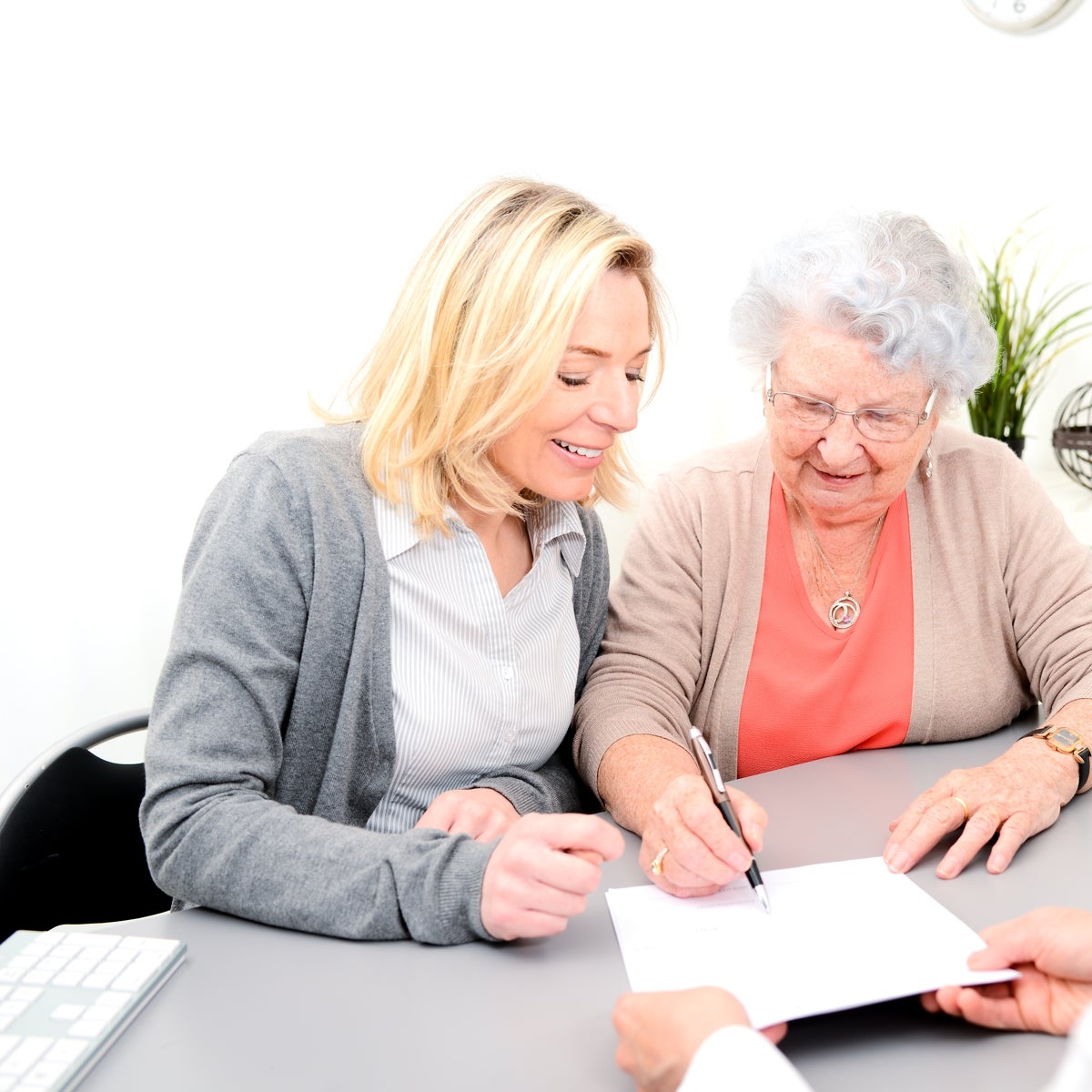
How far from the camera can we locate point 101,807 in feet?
4.54

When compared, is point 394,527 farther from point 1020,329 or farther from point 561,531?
point 1020,329

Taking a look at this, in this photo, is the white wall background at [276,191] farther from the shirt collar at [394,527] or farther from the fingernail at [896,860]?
the fingernail at [896,860]

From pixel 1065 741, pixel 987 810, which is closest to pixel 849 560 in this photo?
pixel 1065 741

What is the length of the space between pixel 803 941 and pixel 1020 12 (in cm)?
243

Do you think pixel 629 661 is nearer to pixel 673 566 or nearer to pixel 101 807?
pixel 673 566

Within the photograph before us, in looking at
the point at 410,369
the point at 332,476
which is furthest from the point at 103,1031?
the point at 410,369

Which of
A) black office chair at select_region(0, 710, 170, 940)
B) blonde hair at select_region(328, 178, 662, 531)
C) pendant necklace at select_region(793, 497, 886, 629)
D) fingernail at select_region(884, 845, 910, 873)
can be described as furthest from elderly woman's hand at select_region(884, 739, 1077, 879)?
black office chair at select_region(0, 710, 170, 940)

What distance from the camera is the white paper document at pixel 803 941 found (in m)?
0.83

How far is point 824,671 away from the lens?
1568mm

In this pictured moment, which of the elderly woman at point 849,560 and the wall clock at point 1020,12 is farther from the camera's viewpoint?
the wall clock at point 1020,12

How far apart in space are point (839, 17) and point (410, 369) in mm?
1970

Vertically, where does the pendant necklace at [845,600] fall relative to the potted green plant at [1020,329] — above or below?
below

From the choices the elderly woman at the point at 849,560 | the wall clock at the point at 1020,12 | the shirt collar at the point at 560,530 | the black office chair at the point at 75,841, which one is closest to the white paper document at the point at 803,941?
the elderly woman at the point at 849,560

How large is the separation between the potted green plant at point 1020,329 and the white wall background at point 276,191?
0.08m
